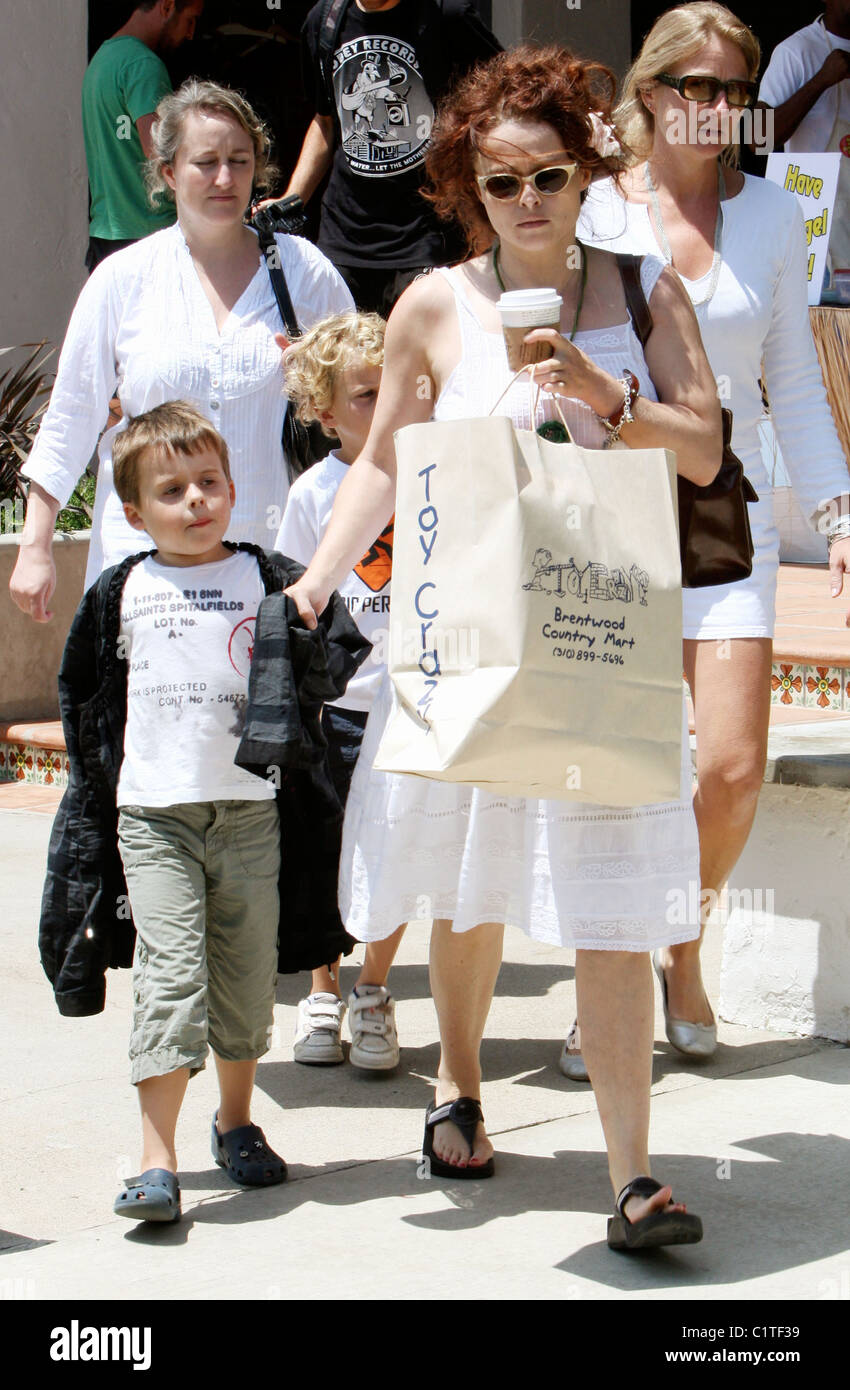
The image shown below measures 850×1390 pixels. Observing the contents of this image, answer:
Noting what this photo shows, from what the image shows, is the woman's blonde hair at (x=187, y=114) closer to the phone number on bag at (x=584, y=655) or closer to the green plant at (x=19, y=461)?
the phone number on bag at (x=584, y=655)

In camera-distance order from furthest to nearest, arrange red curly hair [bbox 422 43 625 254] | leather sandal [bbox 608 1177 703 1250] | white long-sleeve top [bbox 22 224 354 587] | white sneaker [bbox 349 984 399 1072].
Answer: white long-sleeve top [bbox 22 224 354 587] → white sneaker [bbox 349 984 399 1072] → red curly hair [bbox 422 43 625 254] → leather sandal [bbox 608 1177 703 1250]

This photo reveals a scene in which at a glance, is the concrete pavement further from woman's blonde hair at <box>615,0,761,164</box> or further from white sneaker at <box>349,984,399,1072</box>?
woman's blonde hair at <box>615,0,761,164</box>

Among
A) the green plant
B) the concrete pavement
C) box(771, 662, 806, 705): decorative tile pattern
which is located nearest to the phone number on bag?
the concrete pavement

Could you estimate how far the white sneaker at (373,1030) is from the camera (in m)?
3.96

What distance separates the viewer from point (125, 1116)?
371 centimetres

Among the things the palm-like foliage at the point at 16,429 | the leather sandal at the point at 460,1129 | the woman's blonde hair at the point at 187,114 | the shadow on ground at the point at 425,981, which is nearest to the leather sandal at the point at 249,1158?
the leather sandal at the point at 460,1129

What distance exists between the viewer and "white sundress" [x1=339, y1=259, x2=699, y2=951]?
9.62 feet

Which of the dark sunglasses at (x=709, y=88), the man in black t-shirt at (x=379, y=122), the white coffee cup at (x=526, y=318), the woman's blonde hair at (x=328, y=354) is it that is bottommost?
the white coffee cup at (x=526, y=318)

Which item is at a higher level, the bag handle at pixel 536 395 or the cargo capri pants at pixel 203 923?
the bag handle at pixel 536 395

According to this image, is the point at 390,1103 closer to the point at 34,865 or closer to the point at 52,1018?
the point at 52,1018

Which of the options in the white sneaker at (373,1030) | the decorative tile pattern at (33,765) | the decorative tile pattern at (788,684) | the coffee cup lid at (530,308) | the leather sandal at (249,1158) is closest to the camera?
the coffee cup lid at (530,308)

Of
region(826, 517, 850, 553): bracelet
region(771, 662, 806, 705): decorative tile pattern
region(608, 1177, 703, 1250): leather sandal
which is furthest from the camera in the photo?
region(771, 662, 806, 705): decorative tile pattern

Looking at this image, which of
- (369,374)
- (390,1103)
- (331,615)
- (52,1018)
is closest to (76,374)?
(369,374)

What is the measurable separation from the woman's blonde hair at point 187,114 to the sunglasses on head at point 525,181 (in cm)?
140
